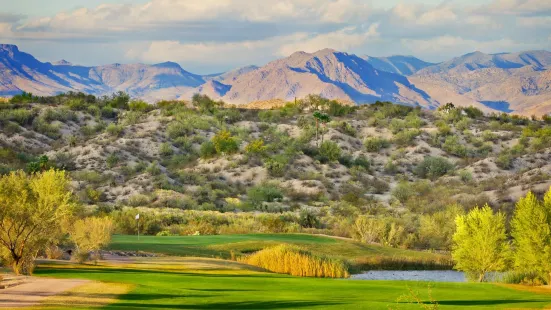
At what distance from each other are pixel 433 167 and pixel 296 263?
5354 cm

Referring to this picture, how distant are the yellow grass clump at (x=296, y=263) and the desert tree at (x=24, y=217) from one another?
33.9ft

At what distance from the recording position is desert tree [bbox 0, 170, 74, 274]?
26.4m

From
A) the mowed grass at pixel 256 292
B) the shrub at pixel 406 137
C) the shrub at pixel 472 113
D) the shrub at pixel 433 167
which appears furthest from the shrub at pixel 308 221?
the shrub at pixel 472 113

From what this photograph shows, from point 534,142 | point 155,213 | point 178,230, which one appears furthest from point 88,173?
point 534,142

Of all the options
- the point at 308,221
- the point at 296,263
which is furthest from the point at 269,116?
the point at 296,263

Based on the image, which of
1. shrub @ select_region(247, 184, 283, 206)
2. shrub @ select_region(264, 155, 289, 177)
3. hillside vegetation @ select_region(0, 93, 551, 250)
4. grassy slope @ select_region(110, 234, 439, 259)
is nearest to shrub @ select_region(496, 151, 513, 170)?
hillside vegetation @ select_region(0, 93, 551, 250)

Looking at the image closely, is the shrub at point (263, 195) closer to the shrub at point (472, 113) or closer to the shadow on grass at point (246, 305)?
the shrub at point (472, 113)

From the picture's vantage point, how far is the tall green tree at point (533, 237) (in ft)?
108

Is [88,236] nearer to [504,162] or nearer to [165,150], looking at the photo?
[165,150]

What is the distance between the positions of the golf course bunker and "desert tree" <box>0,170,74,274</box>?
1431 centimetres

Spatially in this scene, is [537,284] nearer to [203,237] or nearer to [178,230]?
[203,237]

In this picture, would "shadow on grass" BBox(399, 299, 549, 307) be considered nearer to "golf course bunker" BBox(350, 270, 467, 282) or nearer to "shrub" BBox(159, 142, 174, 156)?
"golf course bunker" BBox(350, 270, 467, 282)

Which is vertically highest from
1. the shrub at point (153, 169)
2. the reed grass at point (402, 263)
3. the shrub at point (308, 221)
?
the shrub at point (153, 169)

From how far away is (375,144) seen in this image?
95.4 m
